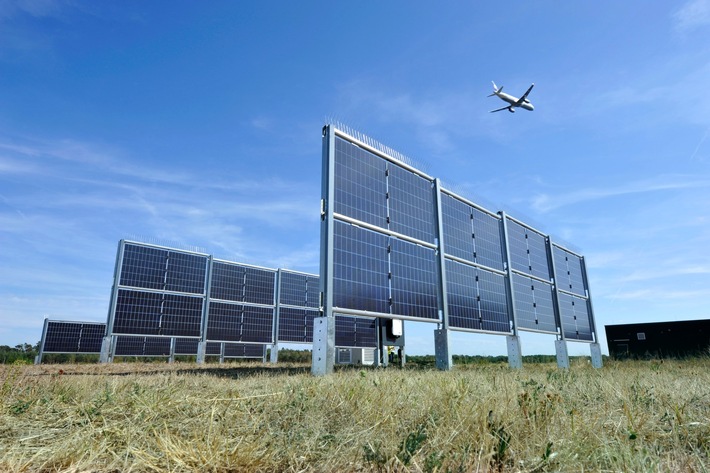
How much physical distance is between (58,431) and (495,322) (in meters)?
15.6

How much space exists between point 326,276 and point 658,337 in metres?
35.8

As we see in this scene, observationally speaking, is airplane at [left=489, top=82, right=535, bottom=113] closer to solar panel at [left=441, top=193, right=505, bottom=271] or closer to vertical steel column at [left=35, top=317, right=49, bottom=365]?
solar panel at [left=441, top=193, right=505, bottom=271]

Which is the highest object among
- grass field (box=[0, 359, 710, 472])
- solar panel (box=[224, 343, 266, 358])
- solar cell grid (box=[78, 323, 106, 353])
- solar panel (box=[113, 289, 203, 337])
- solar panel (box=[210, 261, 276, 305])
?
solar panel (box=[210, 261, 276, 305])

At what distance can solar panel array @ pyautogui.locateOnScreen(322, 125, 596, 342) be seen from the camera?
10352 millimetres

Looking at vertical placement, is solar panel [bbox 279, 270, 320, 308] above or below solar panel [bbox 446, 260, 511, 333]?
above

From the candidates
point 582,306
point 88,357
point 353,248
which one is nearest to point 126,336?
point 88,357

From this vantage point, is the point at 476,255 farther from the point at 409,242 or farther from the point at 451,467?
the point at 451,467

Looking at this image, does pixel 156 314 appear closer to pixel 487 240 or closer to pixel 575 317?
pixel 487 240

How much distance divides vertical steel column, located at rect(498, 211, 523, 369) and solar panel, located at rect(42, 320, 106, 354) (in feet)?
67.4

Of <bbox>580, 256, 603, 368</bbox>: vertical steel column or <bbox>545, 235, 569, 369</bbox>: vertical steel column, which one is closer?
<bbox>545, 235, 569, 369</bbox>: vertical steel column

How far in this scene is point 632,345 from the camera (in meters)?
33.8

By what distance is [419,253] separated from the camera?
1308 cm

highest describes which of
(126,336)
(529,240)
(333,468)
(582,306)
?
(529,240)

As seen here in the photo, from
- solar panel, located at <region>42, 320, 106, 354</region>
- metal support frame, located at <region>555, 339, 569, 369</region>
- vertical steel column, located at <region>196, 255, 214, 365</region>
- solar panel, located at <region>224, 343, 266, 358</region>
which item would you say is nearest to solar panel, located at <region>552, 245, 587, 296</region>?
metal support frame, located at <region>555, 339, 569, 369</region>
